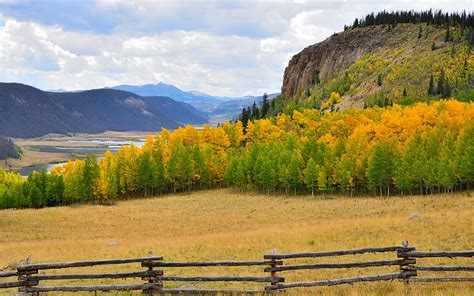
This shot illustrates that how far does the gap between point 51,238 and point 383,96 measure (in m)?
125

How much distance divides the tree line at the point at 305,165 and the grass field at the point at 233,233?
9.91 meters

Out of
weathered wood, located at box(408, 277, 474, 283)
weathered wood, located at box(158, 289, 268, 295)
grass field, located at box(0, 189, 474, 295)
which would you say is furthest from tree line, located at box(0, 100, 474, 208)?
weathered wood, located at box(158, 289, 268, 295)

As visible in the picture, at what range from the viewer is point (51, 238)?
43125 millimetres

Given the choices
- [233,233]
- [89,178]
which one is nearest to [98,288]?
[233,233]

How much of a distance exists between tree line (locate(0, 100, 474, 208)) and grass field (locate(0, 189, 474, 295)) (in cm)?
991

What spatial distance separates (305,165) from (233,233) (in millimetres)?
47573

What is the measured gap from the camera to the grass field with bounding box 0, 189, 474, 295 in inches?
895

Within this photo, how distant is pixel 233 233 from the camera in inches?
1356

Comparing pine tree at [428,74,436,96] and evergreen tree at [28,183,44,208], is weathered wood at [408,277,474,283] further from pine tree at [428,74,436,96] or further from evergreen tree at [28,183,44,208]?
pine tree at [428,74,436,96]

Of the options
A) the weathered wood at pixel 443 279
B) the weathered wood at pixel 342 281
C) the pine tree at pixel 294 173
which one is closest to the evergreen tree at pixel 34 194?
the pine tree at pixel 294 173

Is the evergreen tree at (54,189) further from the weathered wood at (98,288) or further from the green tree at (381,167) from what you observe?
the weathered wood at (98,288)

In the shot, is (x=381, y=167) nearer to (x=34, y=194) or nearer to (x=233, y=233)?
(x=233, y=233)

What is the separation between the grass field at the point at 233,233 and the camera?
22.7m

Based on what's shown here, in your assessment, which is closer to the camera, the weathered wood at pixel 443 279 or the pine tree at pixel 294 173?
the weathered wood at pixel 443 279
